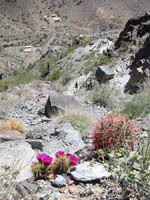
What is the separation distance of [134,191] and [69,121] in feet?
14.5

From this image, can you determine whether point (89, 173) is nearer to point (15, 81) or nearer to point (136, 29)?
point (15, 81)

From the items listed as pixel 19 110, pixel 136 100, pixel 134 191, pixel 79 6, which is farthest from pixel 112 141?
pixel 79 6

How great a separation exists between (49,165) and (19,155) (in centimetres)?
98

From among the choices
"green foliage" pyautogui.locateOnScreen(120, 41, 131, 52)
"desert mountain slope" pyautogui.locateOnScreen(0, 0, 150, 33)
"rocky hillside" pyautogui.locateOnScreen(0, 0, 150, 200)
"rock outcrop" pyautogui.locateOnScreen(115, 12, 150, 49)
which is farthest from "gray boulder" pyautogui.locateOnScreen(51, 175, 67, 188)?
"desert mountain slope" pyautogui.locateOnScreen(0, 0, 150, 33)

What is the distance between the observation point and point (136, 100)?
29.0 feet

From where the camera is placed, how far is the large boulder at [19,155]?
13.0ft

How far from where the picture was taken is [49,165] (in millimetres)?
3834

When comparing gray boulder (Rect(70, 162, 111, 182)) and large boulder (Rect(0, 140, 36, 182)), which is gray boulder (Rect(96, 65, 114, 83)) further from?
gray boulder (Rect(70, 162, 111, 182))

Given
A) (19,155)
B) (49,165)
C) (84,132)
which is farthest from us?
(84,132)

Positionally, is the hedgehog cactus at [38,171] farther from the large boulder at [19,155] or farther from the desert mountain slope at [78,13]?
the desert mountain slope at [78,13]

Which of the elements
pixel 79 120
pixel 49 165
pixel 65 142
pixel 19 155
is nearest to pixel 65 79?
pixel 79 120

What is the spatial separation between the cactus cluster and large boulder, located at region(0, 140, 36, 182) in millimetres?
183

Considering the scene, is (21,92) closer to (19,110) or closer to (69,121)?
(19,110)

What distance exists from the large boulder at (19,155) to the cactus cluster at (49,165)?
18 centimetres
